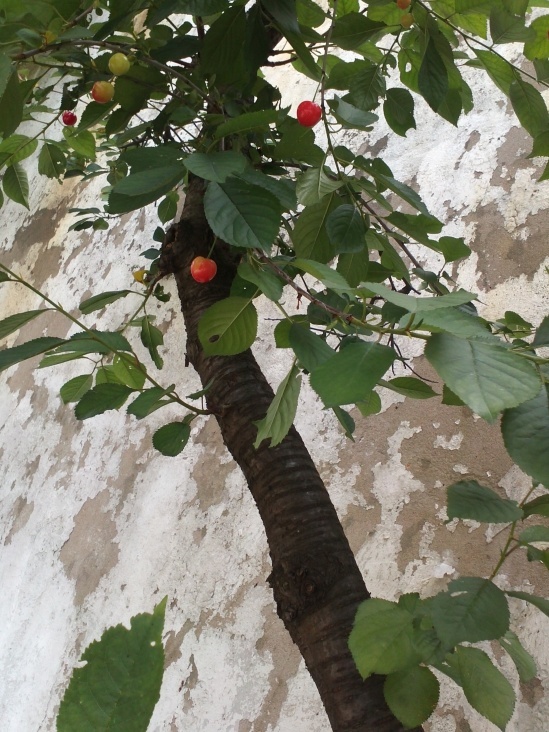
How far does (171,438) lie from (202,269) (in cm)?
24

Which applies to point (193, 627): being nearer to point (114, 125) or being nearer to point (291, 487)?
point (291, 487)

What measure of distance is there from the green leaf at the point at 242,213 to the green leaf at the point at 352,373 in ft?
0.69

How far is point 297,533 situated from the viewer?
75cm

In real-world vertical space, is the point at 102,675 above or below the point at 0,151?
below

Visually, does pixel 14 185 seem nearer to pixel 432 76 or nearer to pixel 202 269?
pixel 202 269

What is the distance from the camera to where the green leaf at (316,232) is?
82cm

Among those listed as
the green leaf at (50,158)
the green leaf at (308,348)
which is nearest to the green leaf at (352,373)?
the green leaf at (308,348)

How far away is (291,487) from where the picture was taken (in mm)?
785

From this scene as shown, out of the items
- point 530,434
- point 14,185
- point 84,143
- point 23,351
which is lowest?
point 530,434

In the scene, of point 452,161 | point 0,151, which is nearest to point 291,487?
point 0,151

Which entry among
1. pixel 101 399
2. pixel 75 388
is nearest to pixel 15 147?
pixel 75 388

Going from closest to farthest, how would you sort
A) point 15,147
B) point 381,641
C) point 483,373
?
point 483,373 < point 381,641 < point 15,147

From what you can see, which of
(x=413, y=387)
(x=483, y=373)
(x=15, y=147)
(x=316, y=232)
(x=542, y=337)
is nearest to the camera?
(x=483, y=373)

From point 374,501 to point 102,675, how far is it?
1453mm
